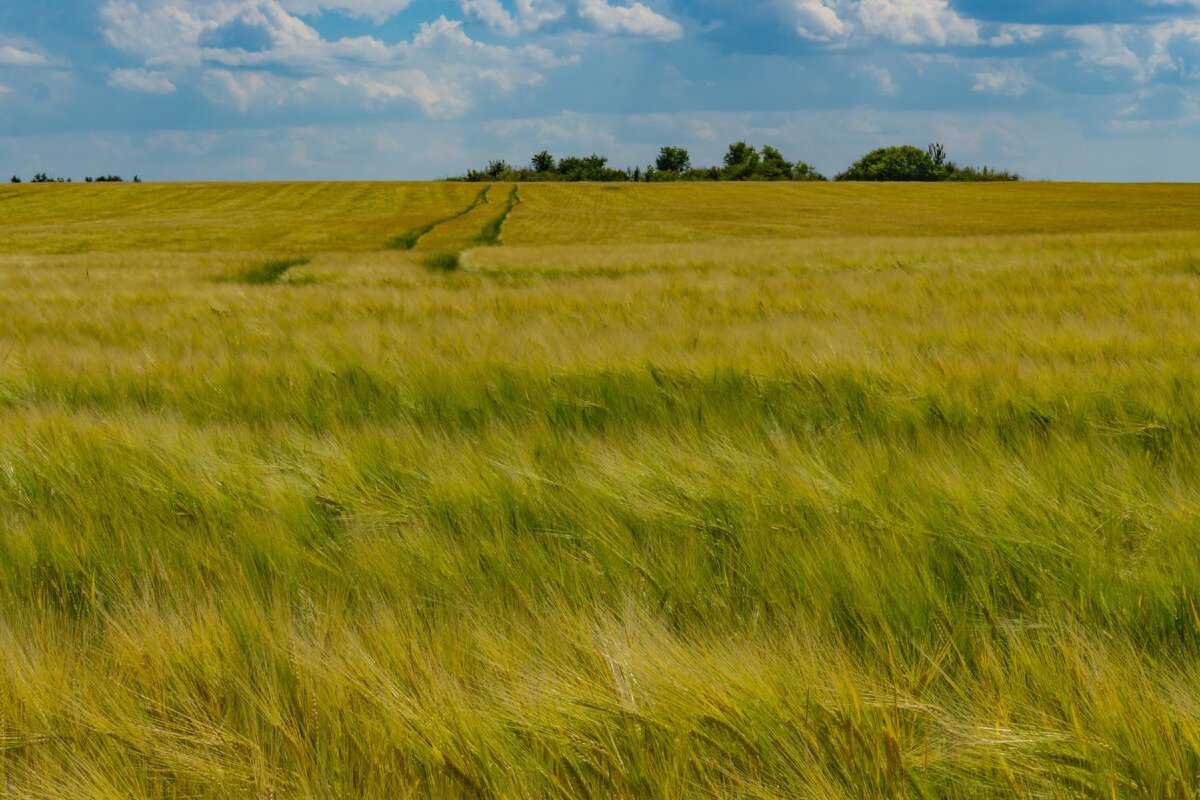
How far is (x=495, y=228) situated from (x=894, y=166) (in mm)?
72217

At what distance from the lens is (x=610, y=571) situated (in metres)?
1.68

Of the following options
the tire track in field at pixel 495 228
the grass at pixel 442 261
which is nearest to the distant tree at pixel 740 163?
the tire track in field at pixel 495 228

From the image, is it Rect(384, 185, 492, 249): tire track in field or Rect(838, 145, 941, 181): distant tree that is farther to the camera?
Rect(838, 145, 941, 181): distant tree

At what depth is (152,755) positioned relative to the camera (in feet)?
3.78

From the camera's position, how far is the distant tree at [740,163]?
293 ft

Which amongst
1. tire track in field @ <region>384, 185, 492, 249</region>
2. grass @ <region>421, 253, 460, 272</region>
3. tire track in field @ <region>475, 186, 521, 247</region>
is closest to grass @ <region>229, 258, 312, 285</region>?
grass @ <region>421, 253, 460, 272</region>

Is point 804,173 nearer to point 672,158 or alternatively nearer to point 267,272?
point 672,158

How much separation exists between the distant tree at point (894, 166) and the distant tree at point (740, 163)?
968 cm

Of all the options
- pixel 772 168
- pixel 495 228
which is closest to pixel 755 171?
pixel 772 168

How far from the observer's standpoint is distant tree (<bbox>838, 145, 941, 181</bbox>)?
89.9 m

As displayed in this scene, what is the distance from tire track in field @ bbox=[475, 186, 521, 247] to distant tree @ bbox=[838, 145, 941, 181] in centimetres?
5568

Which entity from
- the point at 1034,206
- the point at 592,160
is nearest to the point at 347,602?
the point at 1034,206

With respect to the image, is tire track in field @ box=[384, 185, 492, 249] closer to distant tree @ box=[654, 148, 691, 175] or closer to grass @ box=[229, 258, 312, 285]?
grass @ box=[229, 258, 312, 285]

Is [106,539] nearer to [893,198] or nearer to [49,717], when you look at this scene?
[49,717]
